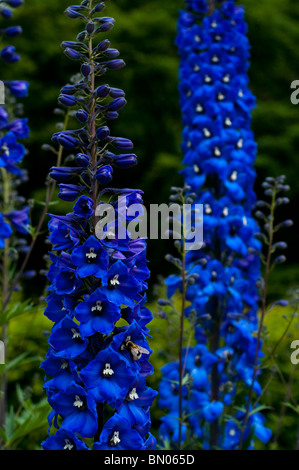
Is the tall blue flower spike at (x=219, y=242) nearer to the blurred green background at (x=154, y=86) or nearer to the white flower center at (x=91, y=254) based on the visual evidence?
the white flower center at (x=91, y=254)

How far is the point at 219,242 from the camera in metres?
3.86

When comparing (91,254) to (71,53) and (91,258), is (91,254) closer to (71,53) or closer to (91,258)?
(91,258)

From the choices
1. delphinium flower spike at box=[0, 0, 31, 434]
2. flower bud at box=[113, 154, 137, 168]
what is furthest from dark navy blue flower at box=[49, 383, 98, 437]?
delphinium flower spike at box=[0, 0, 31, 434]

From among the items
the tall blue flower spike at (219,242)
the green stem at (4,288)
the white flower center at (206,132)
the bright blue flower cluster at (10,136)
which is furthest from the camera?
the white flower center at (206,132)

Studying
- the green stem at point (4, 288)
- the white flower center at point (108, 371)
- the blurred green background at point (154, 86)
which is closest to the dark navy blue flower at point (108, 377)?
the white flower center at point (108, 371)

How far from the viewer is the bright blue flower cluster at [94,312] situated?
1.93 meters

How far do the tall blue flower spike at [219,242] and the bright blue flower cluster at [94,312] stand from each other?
5.11 feet

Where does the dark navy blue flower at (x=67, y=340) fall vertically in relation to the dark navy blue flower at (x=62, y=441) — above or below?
above

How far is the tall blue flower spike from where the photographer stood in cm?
365

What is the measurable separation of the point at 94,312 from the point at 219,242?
1.99 metres

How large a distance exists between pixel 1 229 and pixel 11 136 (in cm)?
54

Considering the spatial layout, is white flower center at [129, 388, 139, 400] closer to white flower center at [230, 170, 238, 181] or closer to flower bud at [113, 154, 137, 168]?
flower bud at [113, 154, 137, 168]

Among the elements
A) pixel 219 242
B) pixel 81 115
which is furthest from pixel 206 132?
pixel 81 115
